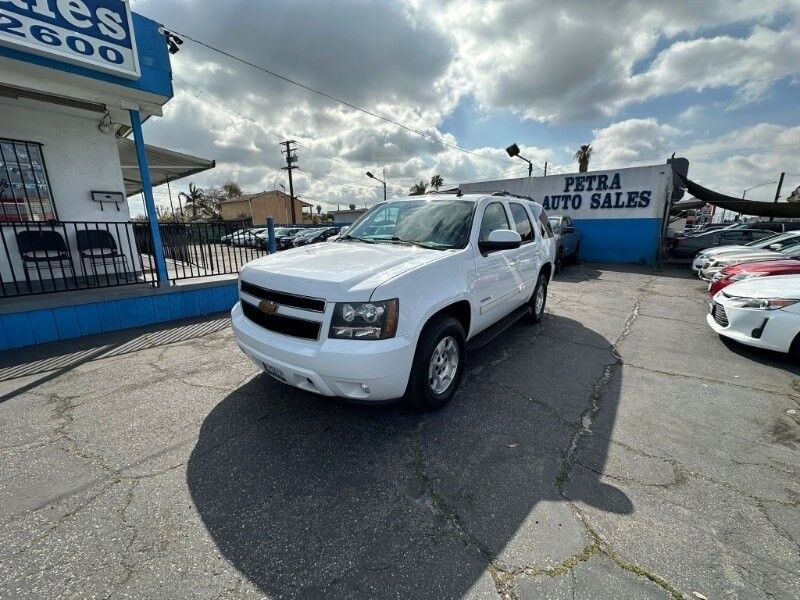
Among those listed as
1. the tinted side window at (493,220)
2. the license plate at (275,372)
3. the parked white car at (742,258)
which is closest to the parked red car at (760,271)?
the parked white car at (742,258)

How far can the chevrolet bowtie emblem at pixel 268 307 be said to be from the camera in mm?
2674

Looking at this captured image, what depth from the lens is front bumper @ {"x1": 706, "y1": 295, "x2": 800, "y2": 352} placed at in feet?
13.2

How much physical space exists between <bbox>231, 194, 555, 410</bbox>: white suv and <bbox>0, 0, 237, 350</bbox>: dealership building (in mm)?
3661

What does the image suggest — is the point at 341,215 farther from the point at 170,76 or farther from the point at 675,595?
the point at 675,595

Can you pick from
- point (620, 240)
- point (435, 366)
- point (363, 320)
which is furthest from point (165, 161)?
point (620, 240)

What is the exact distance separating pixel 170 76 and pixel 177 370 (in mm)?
4915

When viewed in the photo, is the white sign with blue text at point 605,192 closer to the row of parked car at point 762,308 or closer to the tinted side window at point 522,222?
the tinted side window at point 522,222

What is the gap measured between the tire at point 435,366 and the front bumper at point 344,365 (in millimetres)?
175

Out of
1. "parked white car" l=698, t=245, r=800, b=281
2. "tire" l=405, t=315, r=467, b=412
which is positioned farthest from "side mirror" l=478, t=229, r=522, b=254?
"parked white car" l=698, t=245, r=800, b=281

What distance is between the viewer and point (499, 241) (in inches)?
128

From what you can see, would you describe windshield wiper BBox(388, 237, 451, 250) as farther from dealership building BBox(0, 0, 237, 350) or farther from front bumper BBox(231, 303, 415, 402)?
dealership building BBox(0, 0, 237, 350)

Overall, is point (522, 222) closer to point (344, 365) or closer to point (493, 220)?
point (493, 220)

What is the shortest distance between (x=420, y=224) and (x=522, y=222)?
1.86 metres

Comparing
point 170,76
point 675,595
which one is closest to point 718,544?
point 675,595
